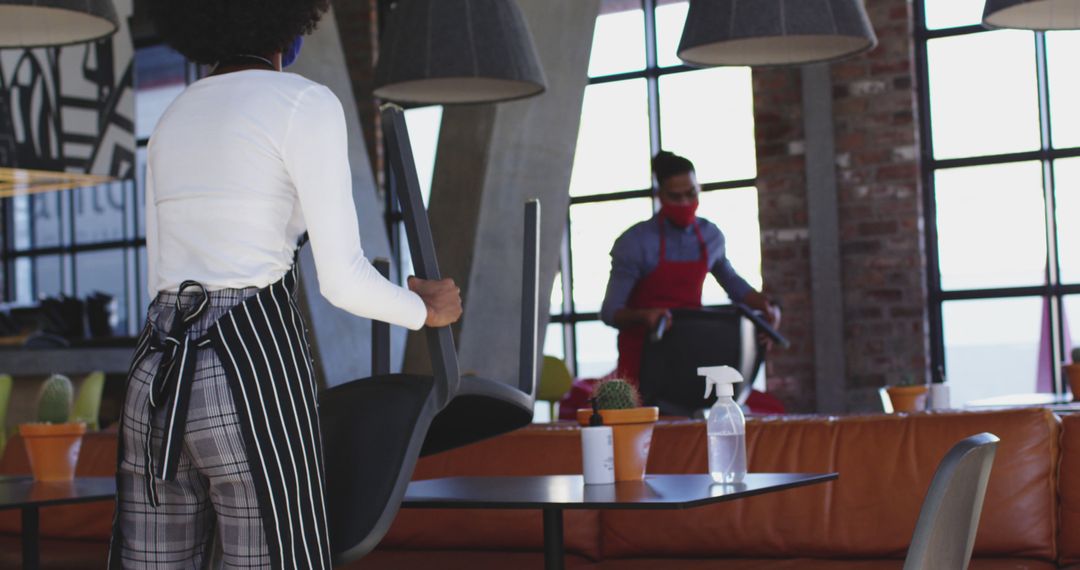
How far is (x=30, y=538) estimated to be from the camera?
282cm

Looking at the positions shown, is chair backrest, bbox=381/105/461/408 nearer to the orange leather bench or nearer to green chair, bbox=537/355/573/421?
the orange leather bench

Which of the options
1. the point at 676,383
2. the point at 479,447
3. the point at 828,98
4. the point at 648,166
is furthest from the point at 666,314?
the point at 648,166

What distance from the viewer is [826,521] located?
296 centimetres

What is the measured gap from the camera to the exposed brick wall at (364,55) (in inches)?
317

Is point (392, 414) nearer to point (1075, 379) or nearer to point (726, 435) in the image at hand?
point (726, 435)

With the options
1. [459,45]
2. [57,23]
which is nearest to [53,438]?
[57,23]

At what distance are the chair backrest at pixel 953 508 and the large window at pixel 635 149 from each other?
5.72 meters

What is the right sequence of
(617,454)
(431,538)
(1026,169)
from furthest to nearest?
(1026,169), (431,538), (617,454)

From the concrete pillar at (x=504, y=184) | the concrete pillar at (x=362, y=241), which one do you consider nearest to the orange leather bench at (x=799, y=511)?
the concrete pillar at (x=362, y=241)

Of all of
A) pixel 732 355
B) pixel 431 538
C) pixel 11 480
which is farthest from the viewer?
pixel 732 355

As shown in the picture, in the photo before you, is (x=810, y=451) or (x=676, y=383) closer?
(x=810, y=451)

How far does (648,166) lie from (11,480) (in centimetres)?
495

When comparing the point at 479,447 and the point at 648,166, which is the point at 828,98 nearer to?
the point at 648,166

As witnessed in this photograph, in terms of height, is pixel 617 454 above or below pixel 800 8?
below
